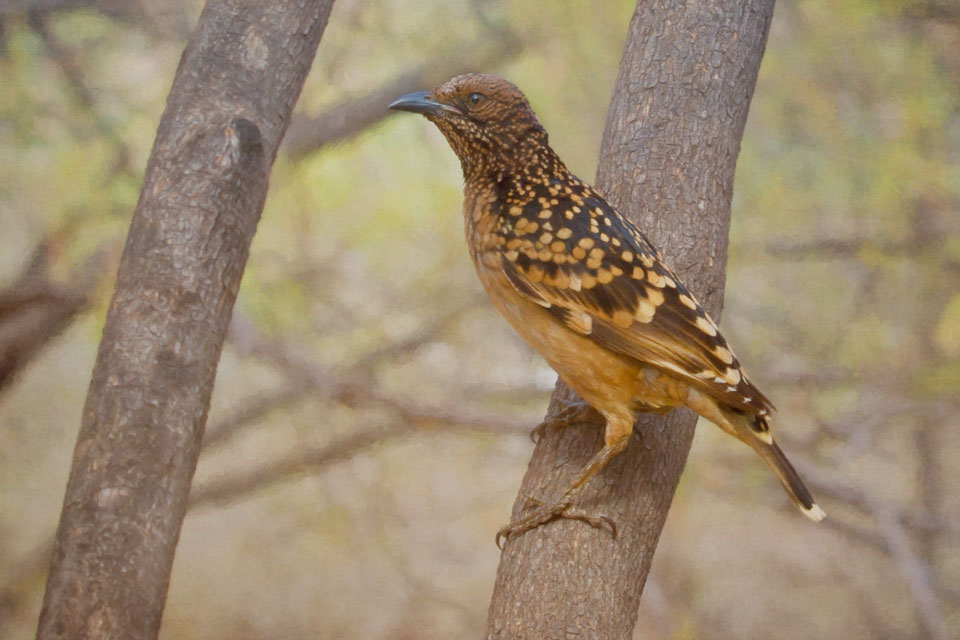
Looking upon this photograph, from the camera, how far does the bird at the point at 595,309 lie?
185cm

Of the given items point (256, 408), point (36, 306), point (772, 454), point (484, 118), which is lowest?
point (772, 454)

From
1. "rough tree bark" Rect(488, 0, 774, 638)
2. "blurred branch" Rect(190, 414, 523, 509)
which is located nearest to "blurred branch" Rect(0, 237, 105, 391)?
"blurred branch" Rect(190, 414, 523, 509)

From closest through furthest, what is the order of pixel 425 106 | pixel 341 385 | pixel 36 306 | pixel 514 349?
pixel 425 106 → pixel 36 306 → pixel 341 385 → pixel 514 349

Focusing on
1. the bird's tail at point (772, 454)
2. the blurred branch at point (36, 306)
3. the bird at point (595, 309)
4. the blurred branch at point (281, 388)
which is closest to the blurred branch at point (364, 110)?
the blurred branch at point (281, 388)

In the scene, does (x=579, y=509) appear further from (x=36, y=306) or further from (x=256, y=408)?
(x=36, y=306)

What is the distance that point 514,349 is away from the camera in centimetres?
419

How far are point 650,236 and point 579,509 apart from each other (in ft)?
2.14

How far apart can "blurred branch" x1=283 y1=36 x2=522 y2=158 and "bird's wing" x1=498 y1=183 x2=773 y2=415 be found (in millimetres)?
2180

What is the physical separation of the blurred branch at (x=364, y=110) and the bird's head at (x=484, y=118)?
1974mm

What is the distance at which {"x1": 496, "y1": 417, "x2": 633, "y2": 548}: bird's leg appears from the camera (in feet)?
6.23

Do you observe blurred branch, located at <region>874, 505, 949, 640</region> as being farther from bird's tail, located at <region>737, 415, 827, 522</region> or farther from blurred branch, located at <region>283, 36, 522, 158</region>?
blurred branch, located at <region>283, 36, 522, 158</region>

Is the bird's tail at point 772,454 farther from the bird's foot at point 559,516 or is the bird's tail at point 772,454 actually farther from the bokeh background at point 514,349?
the bokeh background at point 514,349

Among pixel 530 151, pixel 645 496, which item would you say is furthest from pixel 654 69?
pixel 645 496

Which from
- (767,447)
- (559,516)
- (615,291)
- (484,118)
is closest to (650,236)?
(615,291)
